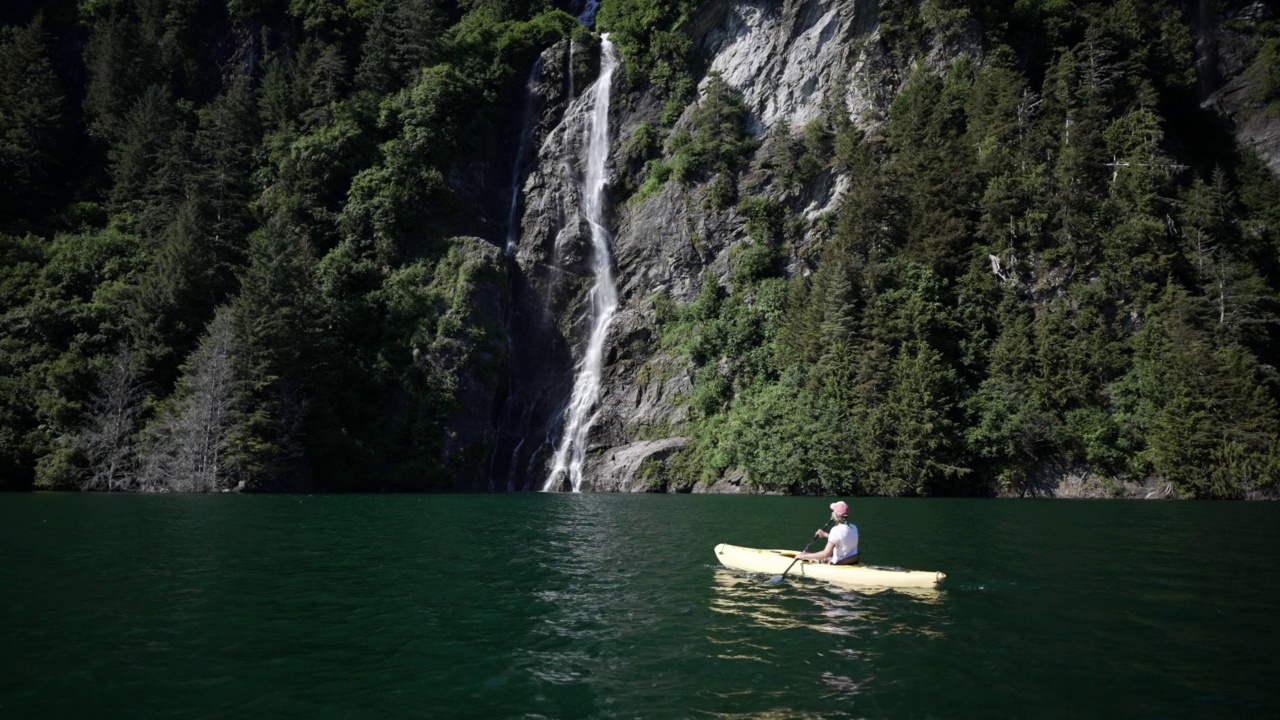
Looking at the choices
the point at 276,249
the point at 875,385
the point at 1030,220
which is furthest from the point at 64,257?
the point at 1030,220

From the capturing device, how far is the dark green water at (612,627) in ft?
25.6

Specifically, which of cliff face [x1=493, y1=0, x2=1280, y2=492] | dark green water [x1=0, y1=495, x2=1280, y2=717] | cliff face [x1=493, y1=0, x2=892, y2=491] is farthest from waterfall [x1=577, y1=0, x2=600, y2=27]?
dark green water [x1=0, y1=495, x2=1280, y2=717]

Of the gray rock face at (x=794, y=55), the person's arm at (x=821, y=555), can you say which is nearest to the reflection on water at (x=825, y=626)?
the person's arm at (x=821, y=555)

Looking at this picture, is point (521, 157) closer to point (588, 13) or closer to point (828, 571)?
point (588, 13)

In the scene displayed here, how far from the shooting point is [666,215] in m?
54.9

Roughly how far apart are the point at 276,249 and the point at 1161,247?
1924 inches

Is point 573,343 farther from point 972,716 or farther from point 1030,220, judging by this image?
point 972,716

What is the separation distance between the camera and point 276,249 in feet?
152

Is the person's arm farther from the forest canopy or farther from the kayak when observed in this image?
the forest canopy

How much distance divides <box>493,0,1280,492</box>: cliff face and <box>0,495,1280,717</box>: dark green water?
2727 centimetres

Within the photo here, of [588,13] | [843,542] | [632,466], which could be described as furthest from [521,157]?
[843,542]

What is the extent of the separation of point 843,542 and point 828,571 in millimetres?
624

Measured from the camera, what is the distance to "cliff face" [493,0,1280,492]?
160ft

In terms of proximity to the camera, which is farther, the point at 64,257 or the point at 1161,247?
the point at 64,257
